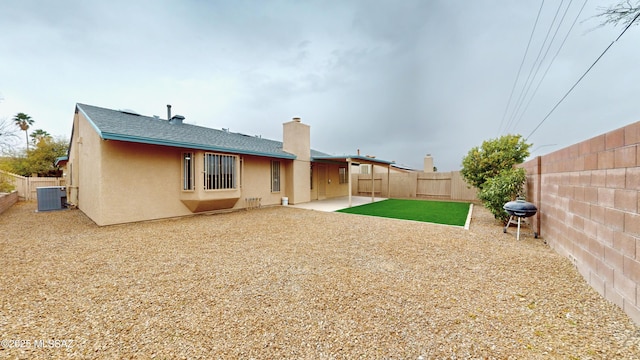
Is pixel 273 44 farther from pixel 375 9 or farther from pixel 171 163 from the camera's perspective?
pixel 171 163

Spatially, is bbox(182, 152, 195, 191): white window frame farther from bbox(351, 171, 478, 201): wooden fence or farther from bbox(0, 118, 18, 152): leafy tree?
bbox(351, 171, 478, 201): wooden fence

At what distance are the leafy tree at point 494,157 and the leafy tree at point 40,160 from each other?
105 ft

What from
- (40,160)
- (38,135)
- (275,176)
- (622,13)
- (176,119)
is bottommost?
(275,176)

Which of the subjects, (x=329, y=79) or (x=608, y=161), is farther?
(x=329, y=79)

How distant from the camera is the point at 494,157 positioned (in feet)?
37.4

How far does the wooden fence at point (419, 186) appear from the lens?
15.9m

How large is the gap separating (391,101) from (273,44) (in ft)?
24.7

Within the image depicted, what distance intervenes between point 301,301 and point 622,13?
904 cm

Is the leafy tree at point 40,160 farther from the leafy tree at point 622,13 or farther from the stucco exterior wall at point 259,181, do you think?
the leafy tree at point 622,13

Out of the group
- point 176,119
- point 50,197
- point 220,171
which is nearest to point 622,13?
point 220,171

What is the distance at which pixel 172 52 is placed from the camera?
37.3 ft

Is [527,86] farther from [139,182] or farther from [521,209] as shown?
[139,182]

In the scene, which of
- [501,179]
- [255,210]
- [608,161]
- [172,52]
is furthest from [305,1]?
[608,161]

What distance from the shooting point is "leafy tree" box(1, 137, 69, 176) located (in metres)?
19.6
